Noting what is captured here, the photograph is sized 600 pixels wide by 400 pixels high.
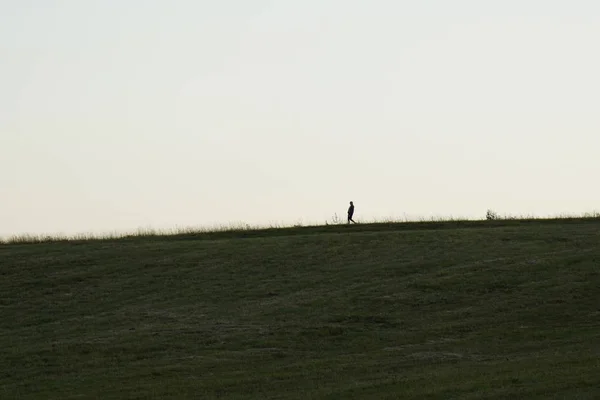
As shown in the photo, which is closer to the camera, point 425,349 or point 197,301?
point 425,349

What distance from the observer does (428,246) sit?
47.2m

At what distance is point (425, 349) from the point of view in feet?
93.7

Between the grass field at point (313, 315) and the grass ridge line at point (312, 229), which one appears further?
the grass ridge line at point (312, 229)

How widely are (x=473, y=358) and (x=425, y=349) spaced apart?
2.14 meters

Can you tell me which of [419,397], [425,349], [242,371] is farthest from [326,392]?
[425,349]

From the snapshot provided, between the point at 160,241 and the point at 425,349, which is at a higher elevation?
the point at 160,241

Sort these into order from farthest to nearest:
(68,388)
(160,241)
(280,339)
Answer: (160,241)
(280,339)
(68,388)

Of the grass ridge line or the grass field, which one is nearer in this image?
the grass field

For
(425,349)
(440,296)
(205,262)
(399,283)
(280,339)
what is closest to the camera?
(425,349)

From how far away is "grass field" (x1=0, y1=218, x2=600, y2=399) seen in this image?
24.3m

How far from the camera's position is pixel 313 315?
113 feet

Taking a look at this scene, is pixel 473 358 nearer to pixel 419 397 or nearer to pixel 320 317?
pixel 419 397

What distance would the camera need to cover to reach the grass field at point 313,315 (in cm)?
2430

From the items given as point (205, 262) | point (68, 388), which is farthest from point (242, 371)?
point (205, 262)
